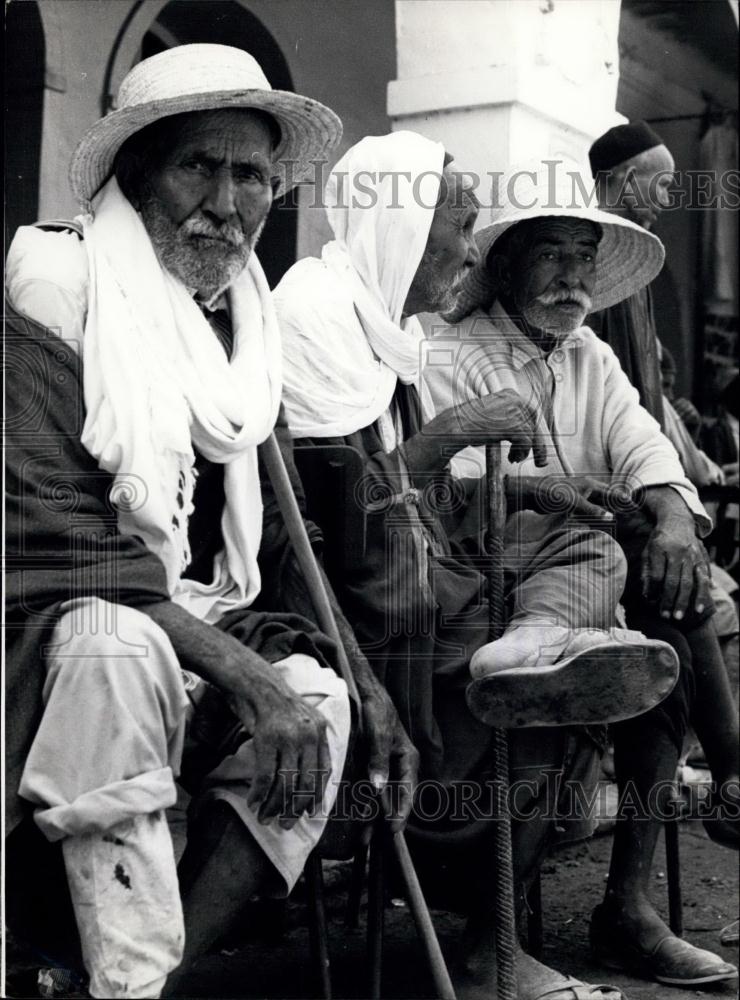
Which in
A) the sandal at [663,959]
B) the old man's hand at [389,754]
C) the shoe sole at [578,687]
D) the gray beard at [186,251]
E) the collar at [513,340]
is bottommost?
the sandal at [663,959]

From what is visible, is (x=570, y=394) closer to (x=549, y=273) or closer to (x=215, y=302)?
(x=549, y=273)

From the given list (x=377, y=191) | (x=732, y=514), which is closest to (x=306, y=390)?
(x=377, y=191)

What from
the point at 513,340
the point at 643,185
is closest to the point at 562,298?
the point at 513,340

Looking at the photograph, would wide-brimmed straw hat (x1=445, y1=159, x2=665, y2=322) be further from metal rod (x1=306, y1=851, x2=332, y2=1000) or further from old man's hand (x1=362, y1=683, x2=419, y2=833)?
metal rod (x1=306, y1=851, x2=332, y2=1000)

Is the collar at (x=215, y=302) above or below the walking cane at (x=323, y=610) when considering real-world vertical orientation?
above

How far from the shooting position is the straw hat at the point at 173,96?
414 centimetres

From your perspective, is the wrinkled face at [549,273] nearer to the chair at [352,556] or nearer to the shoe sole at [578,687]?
the chair at [352,556]

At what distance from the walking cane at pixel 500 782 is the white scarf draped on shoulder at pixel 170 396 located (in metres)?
0.73

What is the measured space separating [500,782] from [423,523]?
713mm

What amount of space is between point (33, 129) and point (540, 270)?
1.55 m

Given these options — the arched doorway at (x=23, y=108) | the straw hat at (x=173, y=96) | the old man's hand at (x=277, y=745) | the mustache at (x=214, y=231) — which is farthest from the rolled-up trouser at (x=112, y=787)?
the arched doorway at (x=23, y=108)

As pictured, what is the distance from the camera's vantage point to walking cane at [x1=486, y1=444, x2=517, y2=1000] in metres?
4.55

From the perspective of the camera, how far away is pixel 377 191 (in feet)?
15.9

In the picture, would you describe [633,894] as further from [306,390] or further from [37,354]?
[37,354]
